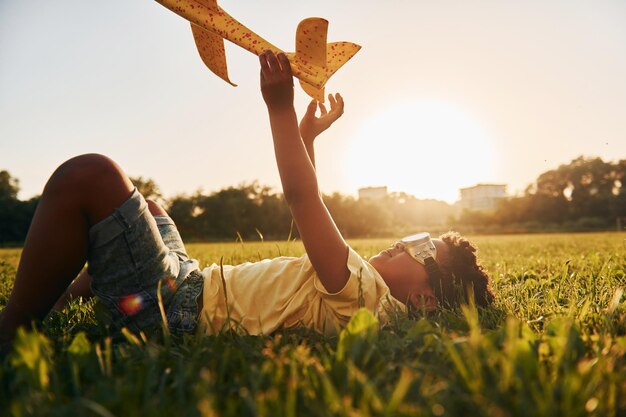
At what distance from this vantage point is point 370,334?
1275mm

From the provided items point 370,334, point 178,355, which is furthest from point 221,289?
point 370,334

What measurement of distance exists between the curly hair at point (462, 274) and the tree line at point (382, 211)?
1413 inches

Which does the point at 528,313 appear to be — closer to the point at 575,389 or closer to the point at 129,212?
the point at 575,389

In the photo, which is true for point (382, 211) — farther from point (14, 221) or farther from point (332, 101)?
point (332, 101)

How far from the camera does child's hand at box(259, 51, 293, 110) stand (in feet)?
6.50

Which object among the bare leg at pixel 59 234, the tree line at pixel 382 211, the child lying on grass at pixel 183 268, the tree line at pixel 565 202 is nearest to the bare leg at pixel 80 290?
the child lying on grass at pixel 183 268

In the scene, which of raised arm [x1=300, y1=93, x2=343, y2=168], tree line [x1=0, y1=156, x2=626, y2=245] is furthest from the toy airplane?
tree line [x1=0, y1=156, x2=626, y2=245]

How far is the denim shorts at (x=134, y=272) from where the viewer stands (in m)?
1.81

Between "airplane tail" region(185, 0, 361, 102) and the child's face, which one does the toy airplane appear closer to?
"airplane tail" region(185, 0, 361, 102)

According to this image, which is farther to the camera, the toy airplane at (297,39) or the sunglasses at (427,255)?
the sunglasses at (427,255)

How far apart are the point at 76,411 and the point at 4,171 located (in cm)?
7016

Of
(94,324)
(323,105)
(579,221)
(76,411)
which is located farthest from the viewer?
(579,221)

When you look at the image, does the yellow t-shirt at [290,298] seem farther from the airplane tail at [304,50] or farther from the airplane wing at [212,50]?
the airplane wing at [212,50]

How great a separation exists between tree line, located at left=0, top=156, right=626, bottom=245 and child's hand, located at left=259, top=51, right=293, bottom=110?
36.4 meters
